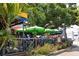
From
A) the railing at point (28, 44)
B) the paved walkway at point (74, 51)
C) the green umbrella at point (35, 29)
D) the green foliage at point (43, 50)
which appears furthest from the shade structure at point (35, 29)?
the paved walkway at point (74, 51)

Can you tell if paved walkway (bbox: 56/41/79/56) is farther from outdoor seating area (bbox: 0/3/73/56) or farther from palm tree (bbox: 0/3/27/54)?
palm tree (bbox: 0/3/27/54)

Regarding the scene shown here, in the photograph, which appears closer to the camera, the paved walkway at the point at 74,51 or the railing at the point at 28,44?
the paved walkway at the point at 74,51

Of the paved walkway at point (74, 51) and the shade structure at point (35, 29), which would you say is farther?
the shade structure at point (35, 29)

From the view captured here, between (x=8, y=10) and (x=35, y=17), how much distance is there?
58 centimetres

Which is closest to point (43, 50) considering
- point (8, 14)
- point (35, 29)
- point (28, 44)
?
point (28, 44)

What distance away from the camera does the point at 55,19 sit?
5.32 meters

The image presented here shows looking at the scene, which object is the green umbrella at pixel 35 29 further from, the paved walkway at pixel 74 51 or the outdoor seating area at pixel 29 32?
the paved walkway at pixel 74 51

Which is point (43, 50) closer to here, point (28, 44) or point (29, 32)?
point (28, 44)

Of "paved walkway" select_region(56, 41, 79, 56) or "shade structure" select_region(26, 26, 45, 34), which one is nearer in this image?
"paved walkway" select_region(56, 41, 79, 56)

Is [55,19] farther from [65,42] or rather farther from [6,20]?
[6,20]

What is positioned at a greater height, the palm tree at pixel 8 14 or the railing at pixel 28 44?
the palm tree at pixel 8 14

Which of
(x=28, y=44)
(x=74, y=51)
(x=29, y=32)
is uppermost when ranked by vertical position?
(x=29, y=32)

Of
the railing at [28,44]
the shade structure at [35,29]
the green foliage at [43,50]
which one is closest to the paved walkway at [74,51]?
the green foliage at [43,50]

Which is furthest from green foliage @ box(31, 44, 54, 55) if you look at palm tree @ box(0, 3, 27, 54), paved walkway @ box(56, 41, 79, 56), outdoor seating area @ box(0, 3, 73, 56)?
palm tree @ box(0, 3, 27, 54)
